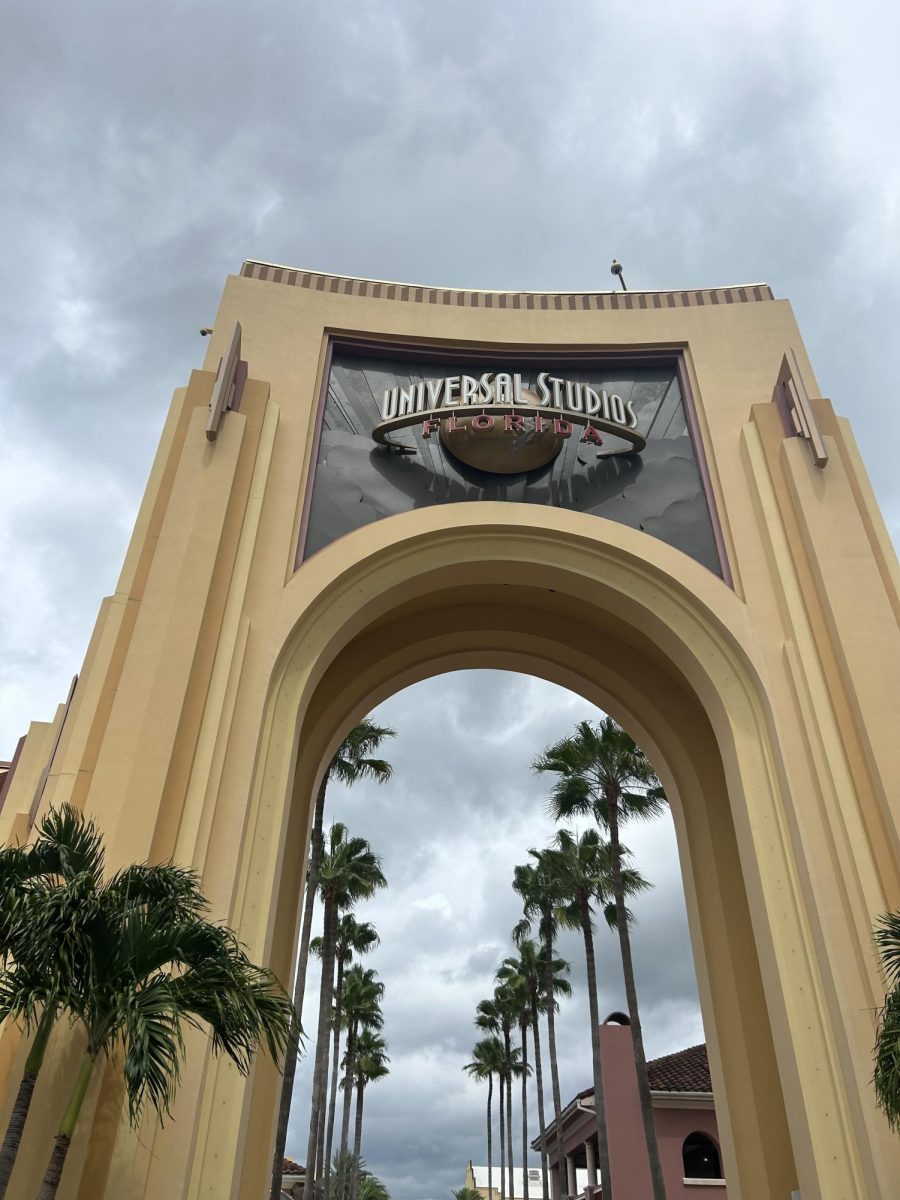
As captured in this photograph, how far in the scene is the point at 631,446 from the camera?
14.6 meters

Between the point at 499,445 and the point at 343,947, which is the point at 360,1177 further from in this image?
the point at 499,445

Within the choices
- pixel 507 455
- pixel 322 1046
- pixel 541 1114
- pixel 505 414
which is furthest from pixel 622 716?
pixel 541 1114

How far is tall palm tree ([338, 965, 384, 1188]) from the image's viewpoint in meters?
48.5

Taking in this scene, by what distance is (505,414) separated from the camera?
14.3m

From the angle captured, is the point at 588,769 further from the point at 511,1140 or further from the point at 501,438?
the point at 511,1140

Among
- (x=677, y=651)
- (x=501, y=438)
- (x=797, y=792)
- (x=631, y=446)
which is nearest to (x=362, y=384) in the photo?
(x=501, y=438)

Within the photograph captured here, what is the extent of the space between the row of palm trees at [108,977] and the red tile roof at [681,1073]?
23993 mm

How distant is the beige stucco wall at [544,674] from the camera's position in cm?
941

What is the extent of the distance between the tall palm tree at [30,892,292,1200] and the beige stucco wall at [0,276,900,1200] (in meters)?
1.89

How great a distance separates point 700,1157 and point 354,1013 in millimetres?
26090

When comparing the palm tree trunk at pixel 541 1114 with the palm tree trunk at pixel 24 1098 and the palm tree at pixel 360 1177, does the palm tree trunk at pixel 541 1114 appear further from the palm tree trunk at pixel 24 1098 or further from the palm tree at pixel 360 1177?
the palm tree trunk at pixel 24 1098

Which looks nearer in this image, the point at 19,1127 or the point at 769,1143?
the point at 19,1127

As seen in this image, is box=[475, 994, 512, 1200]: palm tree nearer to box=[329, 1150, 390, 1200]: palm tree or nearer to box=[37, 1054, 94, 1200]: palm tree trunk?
box=[329, 1150, 390, 1200]: palm tree

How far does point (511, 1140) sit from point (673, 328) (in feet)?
187
